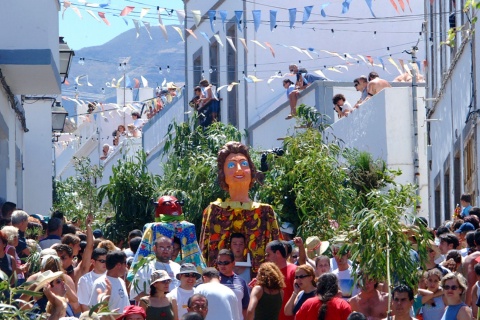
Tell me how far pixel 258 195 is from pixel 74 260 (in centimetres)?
429

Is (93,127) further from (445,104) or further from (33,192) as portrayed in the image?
(445,104)

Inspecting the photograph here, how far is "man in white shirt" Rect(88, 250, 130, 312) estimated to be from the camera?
13.5 meters

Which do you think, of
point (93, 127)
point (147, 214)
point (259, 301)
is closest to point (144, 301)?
point (259, 301)

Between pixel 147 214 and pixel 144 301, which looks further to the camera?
pixel 147 214

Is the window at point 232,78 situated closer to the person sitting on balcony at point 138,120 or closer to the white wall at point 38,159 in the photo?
the white wall at point 38,159

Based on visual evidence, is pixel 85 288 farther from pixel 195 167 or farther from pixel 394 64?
pixel 394 64

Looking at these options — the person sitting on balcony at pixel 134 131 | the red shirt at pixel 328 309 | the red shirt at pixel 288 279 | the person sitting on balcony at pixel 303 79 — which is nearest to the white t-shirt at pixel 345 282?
the red shirt at pixel 288 279

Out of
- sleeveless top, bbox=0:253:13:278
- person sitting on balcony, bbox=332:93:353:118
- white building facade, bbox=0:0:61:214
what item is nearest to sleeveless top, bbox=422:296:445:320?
sleeveless top, bbox=0:253:13:278

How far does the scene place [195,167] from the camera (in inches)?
834

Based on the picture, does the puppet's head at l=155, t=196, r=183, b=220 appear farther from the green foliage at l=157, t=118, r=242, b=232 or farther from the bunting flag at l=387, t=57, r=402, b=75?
the bunting flag at l=387, t=57, r=402, b=75

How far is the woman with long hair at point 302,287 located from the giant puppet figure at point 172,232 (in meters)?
1.72

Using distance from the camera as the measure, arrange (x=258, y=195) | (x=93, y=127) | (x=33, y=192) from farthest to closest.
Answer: (x=93, y=127)
(x=33, y=192)
(x=258, y=195)

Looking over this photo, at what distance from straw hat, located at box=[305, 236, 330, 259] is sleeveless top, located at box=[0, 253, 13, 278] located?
4.10m

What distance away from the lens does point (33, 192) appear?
102ft
